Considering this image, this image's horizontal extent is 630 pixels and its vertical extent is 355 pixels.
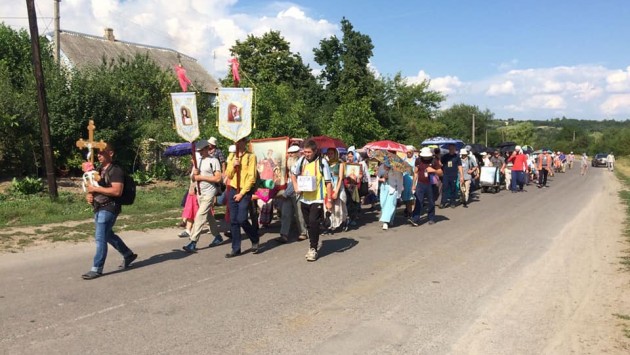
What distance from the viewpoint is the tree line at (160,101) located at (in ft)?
57.0

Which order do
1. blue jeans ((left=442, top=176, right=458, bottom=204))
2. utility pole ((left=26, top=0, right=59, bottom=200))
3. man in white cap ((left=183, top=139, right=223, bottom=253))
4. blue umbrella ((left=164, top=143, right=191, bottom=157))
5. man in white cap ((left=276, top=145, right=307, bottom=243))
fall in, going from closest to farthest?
man in white cap ((left=183, top=139, right=223, bottom=253))
man in white cap ((left=276, top=145, right=307, bottom=243))
blue umbrella ((left=164, top=143, right=191, bottom=157))
utility pole ((left=26, top=0, right=59, bottom=200))
blue jeans ((left=442, top=176, right=458, bottom=204))

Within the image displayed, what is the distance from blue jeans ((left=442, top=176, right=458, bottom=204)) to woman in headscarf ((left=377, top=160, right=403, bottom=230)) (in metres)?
4.10

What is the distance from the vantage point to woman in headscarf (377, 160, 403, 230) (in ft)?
35.9

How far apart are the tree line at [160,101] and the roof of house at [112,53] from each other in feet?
12.3

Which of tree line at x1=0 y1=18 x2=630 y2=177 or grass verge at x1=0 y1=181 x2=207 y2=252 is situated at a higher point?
tree line at x1=0 y1=18 x2=630 y2=177

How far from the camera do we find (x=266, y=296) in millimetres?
5602

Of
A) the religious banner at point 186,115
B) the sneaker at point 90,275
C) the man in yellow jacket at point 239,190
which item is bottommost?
the sneaker at point 90,275

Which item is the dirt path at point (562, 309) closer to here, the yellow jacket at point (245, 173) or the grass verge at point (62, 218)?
the yellow jacket at point (245, 173)

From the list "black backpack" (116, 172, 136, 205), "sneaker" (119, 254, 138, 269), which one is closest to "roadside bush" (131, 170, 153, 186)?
"sneaker" (119, 254, 138, 269)

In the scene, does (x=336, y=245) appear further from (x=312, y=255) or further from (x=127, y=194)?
(x=127, y=194)

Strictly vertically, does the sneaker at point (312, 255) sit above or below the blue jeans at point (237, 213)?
below

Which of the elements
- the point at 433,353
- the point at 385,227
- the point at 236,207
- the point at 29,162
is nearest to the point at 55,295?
the point at 236,207

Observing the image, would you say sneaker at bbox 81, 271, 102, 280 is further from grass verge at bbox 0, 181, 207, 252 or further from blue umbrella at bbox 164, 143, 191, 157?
blue umbrella at bbox 164, 143, 191, 157

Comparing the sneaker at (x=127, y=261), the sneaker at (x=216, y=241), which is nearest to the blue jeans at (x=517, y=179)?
the sneaker at (x=216, y=241)
